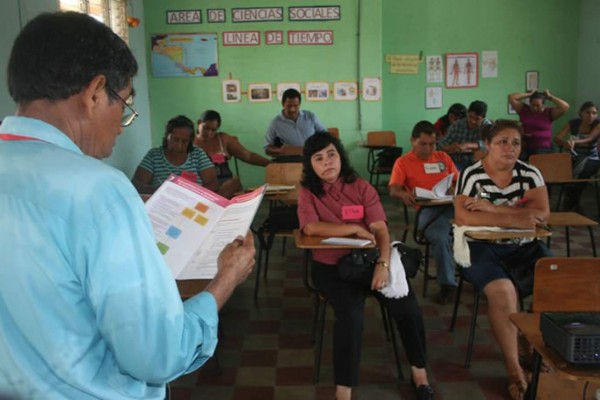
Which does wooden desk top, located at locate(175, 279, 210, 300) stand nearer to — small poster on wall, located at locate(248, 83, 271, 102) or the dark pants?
the dark pants

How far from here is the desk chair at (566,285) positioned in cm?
191

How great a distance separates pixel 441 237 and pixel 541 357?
6.61 feet

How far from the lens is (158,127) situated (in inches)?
290

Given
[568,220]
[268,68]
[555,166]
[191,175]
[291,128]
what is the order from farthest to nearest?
1. [268,68]
2. [291,128]
3. [555,166]
4. [191,175]
5. [568,220]

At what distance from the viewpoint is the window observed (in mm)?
4739

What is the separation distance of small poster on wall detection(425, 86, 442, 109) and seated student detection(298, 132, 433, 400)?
5443mm

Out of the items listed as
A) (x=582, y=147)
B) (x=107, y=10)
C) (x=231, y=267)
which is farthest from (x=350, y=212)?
(x=582, y=147)

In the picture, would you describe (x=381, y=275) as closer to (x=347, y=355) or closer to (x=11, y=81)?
(x=347, y=355)

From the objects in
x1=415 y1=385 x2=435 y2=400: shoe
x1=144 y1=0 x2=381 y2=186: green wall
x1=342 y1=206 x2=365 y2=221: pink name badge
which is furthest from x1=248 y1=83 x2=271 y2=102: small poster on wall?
x1=415 y1=385 x2=435 y2=400: shoe

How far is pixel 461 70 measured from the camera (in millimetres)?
7969

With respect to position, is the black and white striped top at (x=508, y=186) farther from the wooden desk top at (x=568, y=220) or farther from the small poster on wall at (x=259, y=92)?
the small poster on wall at (x=259, y=92)

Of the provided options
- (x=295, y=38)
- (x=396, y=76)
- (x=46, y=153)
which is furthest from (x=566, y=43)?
(x=46, y=153)

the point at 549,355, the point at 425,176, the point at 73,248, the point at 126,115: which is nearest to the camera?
the point at 73,248

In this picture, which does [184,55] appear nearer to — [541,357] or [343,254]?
[343,254]
